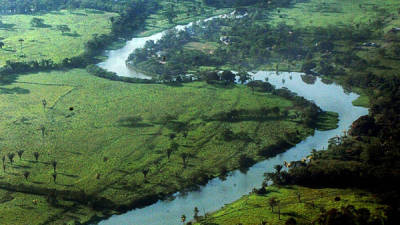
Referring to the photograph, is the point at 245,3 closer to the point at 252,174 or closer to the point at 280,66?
the point at 280,66

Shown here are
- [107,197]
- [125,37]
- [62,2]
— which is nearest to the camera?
[107,197]

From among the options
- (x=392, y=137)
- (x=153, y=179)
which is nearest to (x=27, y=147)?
(x=153, y=179)

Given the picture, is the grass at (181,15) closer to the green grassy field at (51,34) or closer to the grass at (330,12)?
the green grassy field at (51,34)

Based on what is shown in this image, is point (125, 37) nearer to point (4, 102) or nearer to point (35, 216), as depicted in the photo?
point (4, 102)

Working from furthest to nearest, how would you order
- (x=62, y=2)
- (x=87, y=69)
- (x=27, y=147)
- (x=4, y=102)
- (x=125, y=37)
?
(x=62, y=2), (x=125, y=37), (x=87, y=69), (x=4, y=102), (x=27, y=147)

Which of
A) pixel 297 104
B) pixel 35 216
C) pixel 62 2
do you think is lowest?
pixel 35 216

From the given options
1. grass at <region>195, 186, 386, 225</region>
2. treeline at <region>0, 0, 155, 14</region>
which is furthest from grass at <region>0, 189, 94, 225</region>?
treeline at <region>0, 0, 155, 14</region>

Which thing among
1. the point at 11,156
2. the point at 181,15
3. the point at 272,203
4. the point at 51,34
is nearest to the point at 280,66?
the point at 181,15

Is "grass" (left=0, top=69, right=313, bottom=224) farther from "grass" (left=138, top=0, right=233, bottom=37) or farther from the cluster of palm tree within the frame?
"grass" (left=138, top=0, right=233, bottom=37)
